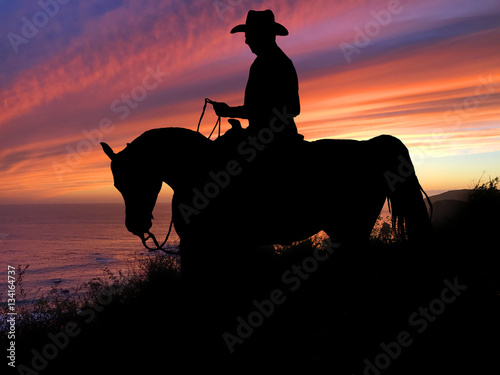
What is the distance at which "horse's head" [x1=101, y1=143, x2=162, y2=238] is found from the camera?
5.01 m

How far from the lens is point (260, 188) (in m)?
5.17

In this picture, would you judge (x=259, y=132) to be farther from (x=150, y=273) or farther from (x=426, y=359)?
(x=150, y=273)

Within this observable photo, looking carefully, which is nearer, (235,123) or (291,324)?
(235,123)

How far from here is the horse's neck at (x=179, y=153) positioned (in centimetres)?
498

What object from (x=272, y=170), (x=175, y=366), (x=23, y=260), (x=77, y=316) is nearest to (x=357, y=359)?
(x=175, y=366)

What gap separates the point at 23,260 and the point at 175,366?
7258cm

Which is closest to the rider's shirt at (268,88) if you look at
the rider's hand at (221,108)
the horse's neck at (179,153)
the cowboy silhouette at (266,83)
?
the cowboy silhouette at (266,83)

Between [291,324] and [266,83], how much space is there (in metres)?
4.16

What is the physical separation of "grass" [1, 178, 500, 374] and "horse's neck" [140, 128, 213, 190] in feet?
4.47

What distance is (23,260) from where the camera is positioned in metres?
65.4

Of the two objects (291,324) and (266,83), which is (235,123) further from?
(291,324)

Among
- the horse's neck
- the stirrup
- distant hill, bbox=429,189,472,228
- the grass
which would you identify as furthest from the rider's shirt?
distant hill, bbox=429,189,472,228

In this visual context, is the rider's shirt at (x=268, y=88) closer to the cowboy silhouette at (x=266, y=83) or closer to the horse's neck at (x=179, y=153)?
the cowboy silhouette at (x=266, y=83)

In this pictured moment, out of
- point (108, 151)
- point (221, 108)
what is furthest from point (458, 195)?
point (108, 151)
